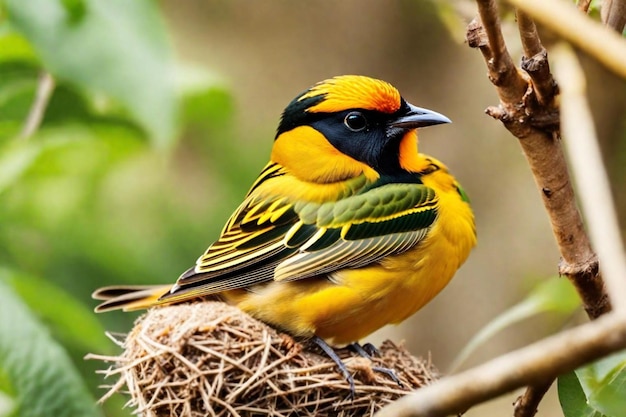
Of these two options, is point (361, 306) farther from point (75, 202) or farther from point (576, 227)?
point (75, 202)

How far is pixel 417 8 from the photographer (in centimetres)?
582

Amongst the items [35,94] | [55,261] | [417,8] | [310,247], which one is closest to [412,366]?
[310,247]

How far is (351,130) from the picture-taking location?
314 centimetres

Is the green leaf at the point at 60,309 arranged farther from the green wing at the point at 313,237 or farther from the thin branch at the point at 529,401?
the thin branch at the point at 529,401

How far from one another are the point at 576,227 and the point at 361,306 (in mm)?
802

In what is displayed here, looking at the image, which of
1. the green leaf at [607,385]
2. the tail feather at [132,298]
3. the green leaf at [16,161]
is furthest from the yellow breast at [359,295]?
the green leaf at [16,161]

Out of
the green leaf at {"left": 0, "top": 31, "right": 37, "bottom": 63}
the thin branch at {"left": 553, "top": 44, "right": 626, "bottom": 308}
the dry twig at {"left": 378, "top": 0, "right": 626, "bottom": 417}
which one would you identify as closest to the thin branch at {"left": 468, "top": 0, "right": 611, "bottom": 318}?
the dry twig at {"left": 378, "top": 0, "right": 626, "bottom": 417}

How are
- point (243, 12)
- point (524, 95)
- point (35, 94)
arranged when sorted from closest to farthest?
point (524, 95) < point (35, 94) < point (243, 12)

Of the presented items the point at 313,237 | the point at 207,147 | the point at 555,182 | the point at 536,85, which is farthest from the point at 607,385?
the point at 207,147

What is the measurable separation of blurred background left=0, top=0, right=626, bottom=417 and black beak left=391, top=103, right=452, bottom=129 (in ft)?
1.17

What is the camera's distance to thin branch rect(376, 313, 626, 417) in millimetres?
1017

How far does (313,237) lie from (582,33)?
73.3 inches

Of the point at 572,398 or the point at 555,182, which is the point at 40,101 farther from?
the point at 572,398

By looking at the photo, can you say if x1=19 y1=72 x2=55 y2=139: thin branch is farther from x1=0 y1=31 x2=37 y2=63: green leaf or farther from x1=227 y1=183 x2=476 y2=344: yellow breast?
x1=227 y1=183 x2=476 y2=344: yellow breast
